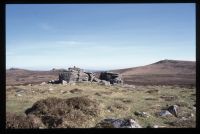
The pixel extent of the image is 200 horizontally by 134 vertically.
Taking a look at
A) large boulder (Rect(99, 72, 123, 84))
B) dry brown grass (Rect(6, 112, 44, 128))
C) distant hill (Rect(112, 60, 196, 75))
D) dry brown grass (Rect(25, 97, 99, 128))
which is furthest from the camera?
distant hill (Rect(112, 60, 196, 75))

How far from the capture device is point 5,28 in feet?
19.5

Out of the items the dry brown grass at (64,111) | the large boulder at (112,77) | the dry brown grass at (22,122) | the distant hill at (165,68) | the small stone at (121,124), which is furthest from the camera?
the distant hill at (165,68)

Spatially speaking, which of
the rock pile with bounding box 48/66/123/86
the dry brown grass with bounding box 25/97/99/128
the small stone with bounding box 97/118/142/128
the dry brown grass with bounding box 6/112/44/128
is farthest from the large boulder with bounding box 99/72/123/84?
the small stone with bounding box 97/118/142/128

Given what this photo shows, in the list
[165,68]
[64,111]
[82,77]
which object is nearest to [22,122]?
[64,111]

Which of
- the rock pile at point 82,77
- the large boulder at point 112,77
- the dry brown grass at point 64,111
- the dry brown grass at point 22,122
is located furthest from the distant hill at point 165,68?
the dry brown grass at point 22,122

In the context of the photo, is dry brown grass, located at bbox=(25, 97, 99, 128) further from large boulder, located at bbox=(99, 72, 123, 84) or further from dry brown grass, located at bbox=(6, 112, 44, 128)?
large boulder, located at bbox=(99, 72, 123, 84)

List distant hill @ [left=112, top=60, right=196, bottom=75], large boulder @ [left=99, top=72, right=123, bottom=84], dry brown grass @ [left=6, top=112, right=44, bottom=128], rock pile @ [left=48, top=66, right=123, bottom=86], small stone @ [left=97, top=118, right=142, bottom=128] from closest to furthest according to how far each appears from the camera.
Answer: small stone @ [left=97, top=118, right=142, bottom=128] → dry brown grass @ [left=6, top=112, right=44, bottom=128] → rock pile @ [left=48, top=66, right=123, bottom=86] → large boulder @ [left=99, top=72, right=123, bottom=84] → distant hill @ [left=112, top=60, right=196, bottom=75]

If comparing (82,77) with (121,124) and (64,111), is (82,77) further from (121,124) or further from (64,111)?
(121,124)

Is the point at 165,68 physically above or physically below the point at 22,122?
below

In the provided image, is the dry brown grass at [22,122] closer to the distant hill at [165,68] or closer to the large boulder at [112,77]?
the large boulder at [112,77]

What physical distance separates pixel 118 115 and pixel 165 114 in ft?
7.36
